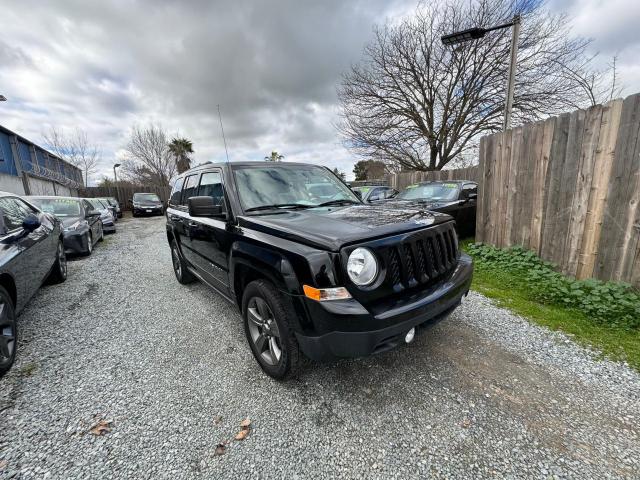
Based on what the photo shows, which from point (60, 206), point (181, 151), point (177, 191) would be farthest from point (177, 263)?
point (181, 151)

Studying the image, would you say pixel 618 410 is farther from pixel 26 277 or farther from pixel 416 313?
pixel 26 277

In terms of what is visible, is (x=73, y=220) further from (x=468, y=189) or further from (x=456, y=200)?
(x=468, y=189)

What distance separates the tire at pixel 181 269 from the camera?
452cm

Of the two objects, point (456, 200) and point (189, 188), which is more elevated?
point (189, 188)

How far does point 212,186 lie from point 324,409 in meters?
2.55

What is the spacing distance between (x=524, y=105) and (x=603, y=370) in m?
14.8

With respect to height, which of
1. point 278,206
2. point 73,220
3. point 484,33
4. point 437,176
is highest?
point 484,33

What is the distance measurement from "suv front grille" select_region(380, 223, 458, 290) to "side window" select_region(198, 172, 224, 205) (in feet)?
6.08

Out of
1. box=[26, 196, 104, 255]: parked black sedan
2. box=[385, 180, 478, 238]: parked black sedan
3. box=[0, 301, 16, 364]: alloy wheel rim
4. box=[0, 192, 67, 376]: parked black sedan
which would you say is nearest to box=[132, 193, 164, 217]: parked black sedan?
box=[26, 196, 104, 255]: parked black sedan

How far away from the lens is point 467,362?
250cm

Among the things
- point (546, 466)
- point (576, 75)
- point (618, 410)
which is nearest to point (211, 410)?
point (546, 466)

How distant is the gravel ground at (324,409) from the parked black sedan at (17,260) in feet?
1.16

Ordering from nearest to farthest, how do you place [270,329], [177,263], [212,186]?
[270,329]
[212,186]
[177,263]

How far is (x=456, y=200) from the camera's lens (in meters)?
6.51
